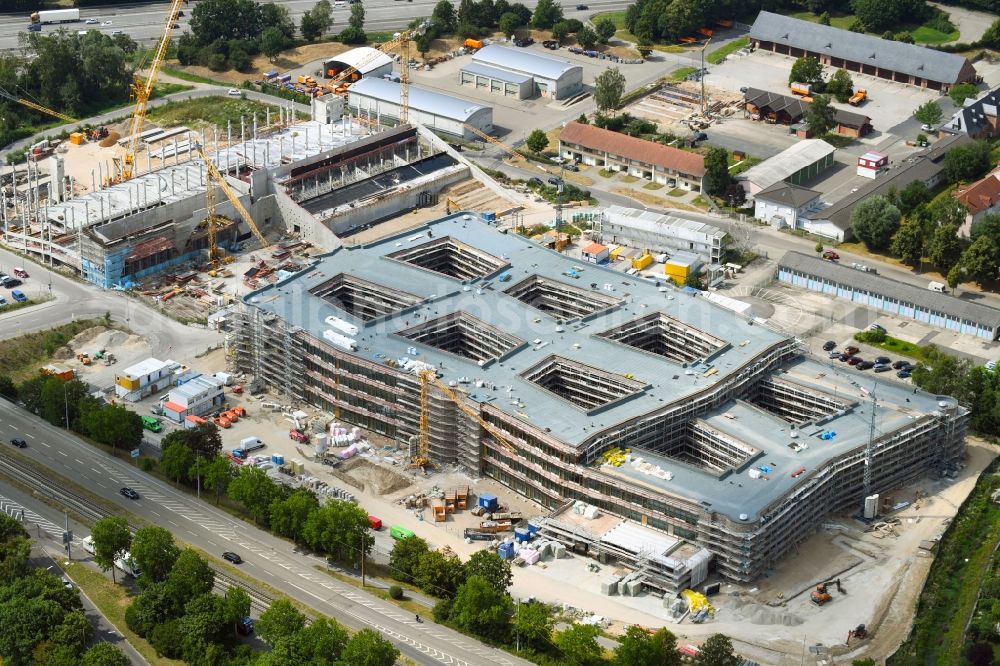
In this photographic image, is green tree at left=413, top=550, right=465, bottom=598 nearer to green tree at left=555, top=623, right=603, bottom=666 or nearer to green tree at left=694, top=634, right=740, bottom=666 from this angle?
green tree at left=555, top=623, right=603, bottom=666

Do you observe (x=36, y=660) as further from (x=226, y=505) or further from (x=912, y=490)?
(x=912, y=490)

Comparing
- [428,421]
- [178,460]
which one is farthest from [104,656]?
[428,421]

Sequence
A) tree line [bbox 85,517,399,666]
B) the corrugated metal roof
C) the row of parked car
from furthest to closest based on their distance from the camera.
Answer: the corrugated metal roof, the row of parked car, tree line [bbox 85,517,399,666]

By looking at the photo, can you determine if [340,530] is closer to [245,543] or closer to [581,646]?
[245,543]

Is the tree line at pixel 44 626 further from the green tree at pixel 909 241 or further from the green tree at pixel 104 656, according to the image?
the green tree at pixel 909 241

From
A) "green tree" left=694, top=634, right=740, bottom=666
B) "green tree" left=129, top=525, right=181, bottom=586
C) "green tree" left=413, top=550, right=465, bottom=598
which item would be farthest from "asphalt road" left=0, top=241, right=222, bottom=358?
"green tree" left=694, top=634, right=740, bottom=666

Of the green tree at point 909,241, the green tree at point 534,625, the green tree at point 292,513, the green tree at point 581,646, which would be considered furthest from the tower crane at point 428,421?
the green tree at point 909,241
